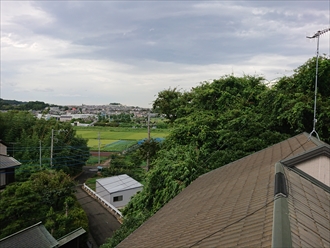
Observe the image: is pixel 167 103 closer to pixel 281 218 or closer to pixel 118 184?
pixel 118 184

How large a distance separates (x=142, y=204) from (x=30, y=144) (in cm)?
2765

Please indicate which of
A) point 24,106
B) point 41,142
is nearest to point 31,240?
point 41,142

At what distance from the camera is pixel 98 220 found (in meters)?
19.5

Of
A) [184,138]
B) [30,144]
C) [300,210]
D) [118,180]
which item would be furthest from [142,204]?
[30,144]

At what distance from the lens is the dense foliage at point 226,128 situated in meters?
10.8

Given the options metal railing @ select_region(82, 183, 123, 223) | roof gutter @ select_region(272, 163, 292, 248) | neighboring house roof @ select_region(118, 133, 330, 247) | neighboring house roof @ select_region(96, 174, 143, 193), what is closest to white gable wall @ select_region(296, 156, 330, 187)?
neighboring house roof @ select_region(118, 133, 330, 247)

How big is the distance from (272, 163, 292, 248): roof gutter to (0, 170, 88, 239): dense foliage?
14448 mm

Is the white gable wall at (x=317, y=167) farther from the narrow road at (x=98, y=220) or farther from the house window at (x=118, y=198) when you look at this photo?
the house window at (x=118, y=198)

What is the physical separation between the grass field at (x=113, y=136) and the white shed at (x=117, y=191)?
706 inches

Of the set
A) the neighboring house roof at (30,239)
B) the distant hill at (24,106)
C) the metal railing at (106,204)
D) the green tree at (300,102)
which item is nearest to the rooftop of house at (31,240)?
the neighboring house roof at (30,239)

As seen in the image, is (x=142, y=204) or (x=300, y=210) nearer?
(x=300, y=210)

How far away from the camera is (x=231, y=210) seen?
4074mm

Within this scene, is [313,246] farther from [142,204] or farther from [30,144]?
[30,144]

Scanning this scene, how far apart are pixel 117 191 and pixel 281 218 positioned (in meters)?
22.6
